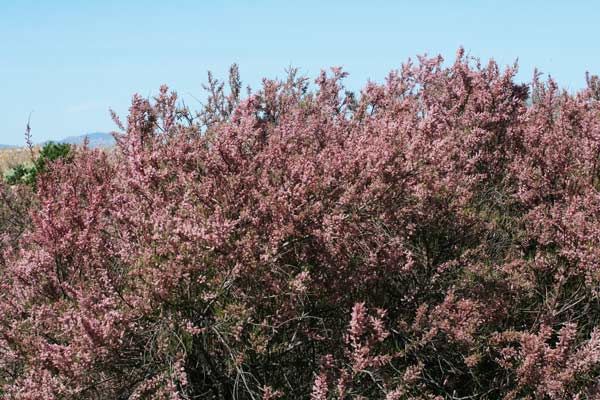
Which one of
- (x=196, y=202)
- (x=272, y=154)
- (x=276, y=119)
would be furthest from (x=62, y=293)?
(x=276, y=119)

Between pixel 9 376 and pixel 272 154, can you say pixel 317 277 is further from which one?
pixel 9 376

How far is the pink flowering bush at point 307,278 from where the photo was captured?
3781mm

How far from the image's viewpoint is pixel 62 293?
4523 millimetres

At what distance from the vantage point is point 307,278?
12.4ft

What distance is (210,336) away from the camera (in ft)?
13.1

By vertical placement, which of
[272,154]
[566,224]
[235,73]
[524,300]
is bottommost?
[524,300]

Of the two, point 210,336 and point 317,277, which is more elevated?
point 317,277

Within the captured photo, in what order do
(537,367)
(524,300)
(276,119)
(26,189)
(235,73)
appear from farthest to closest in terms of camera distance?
(26,189) → (235,73) → (276,119) → (524,300) → (537,367)

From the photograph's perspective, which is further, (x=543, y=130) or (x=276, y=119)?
(x=276, y=119)

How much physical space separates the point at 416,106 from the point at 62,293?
12.5 ft

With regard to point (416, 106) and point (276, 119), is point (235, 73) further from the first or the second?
point (416, 106)

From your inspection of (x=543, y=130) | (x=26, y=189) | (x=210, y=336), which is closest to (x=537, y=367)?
(x=210, y=336)

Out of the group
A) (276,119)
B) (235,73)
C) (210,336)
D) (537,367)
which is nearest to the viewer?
(210,336)

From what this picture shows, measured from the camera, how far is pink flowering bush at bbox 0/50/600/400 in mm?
3781
